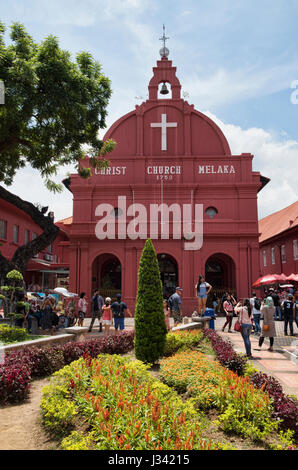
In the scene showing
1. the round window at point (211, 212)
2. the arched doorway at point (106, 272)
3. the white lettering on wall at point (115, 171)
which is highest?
the white lettering on wall at point (115, 171)

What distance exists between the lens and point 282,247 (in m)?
29.4

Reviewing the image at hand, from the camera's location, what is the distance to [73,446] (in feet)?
11.4

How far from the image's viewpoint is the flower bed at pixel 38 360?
227 inches

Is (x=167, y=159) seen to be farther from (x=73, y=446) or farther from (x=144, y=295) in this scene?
(x=73, y=446)

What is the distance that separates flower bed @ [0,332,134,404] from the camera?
575 centimetres

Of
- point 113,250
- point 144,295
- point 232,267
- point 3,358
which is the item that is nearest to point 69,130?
point 144,295

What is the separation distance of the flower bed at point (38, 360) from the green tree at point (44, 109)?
154 inches

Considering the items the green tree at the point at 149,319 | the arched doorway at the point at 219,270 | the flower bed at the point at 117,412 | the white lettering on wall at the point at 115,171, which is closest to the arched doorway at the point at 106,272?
the white lettering on wall at the point at 115,171

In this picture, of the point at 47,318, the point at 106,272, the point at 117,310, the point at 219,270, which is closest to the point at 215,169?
the point at 219,270

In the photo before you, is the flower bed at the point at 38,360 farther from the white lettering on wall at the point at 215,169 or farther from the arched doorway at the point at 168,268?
the white lettering on wall at the point at 215,169

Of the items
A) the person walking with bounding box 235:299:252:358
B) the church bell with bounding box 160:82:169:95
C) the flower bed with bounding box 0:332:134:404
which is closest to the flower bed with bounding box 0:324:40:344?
the flower bed with bounding box 0:332:134:404

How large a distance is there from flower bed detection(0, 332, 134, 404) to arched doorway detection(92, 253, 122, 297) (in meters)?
13.5

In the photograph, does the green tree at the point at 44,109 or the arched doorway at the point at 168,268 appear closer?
the green tree at the point at 44,109

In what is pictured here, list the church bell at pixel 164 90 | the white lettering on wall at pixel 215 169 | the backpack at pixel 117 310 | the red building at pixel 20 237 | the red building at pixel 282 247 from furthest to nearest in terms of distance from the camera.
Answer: the red building at pixel 282 247 → the church bell at pixel 164 90 → the red building at pixel 20 237 → the white lettering on wall at pixel 215 169 → the backpack at pixel 117 310
